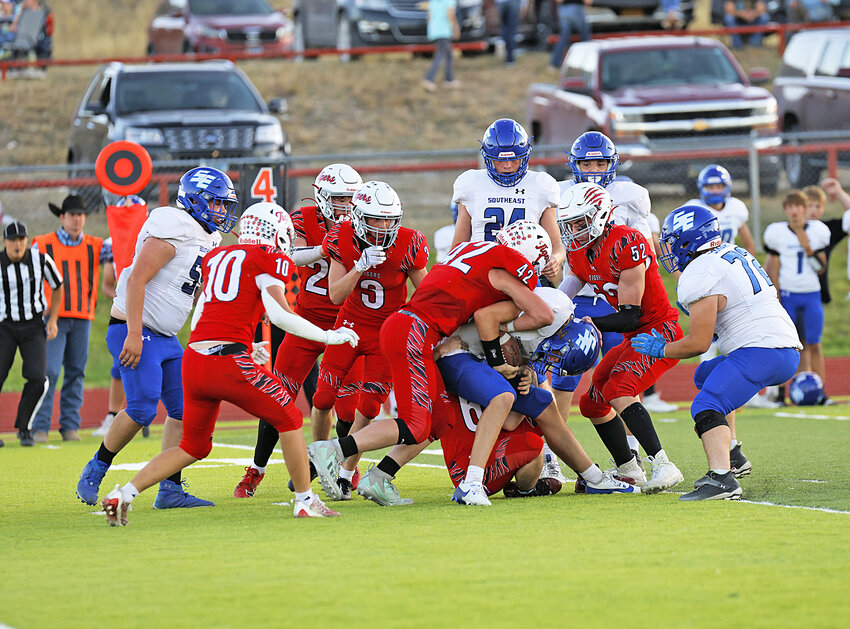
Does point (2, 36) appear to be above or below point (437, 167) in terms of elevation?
above

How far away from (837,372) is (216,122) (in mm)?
8441

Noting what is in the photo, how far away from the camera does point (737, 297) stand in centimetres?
745

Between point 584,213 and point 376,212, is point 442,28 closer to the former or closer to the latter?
point 584,213

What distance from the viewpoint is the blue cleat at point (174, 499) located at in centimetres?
779

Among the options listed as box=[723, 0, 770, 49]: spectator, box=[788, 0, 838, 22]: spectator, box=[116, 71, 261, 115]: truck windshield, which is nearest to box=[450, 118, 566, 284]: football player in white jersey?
box=[116, 71, 261, 115]: truck windshield

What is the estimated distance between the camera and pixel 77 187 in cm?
1669

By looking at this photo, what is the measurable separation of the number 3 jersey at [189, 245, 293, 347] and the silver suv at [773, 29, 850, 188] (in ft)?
43.9

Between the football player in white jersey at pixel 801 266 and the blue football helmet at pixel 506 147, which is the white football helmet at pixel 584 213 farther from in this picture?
the football player in white jersey at pixel 801 266

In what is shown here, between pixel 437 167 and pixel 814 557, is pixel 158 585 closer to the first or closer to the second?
pixel 814 557

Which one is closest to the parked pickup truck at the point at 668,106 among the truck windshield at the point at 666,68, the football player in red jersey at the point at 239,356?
the truck windshield at the point at 666,68

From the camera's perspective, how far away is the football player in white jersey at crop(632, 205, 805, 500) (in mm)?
7320

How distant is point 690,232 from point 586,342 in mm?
870

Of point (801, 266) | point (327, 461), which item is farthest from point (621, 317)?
point (801, 266)

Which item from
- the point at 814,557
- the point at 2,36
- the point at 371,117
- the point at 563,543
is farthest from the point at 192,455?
the point at 2,36
